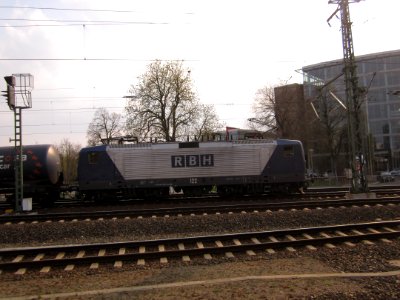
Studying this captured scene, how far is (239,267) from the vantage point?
857 centimetres

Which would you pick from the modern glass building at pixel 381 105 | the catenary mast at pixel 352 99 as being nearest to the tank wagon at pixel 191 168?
the catenary mast at pixel 352 99

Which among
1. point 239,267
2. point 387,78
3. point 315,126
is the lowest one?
point 239,267

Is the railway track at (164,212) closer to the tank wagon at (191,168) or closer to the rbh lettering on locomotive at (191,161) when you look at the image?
the tank wagon at (191,168)

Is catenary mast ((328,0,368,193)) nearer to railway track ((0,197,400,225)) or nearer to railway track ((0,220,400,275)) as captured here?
railway track ((0,197,400,225))

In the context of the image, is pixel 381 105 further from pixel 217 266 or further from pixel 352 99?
pixel 217 266

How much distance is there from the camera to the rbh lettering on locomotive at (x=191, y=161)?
22.5 metres

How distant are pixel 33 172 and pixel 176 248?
1363 cm

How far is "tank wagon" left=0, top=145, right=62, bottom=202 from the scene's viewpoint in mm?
21281

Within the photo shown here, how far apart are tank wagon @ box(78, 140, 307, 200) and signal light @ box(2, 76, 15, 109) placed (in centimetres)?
454

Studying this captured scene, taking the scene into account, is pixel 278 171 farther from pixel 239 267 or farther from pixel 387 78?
pixel 387 78

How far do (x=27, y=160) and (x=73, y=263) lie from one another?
13.9m

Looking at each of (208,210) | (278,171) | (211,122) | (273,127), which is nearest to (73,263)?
(208,210)

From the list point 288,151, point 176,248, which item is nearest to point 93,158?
point 288,151

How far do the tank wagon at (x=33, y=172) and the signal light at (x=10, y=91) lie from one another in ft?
10.8
